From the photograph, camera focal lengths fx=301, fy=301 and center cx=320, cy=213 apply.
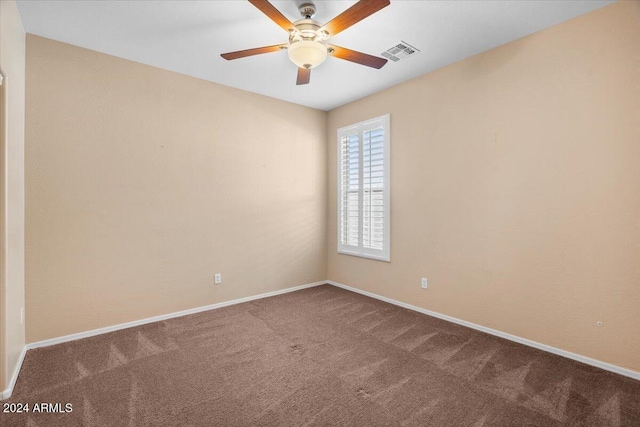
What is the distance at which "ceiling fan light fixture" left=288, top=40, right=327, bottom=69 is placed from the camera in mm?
2230

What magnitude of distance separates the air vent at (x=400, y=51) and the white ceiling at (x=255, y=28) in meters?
0.07

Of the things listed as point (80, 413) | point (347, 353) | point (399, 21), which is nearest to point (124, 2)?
point (399, 21)

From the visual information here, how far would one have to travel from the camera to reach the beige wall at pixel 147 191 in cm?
275

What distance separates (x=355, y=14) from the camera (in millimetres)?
1931

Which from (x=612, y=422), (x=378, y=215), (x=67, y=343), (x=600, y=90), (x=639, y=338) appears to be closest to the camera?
(x=612, y=422)

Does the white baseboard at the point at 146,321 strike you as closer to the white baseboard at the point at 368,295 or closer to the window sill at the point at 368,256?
the white baseboard at the point at 368,295

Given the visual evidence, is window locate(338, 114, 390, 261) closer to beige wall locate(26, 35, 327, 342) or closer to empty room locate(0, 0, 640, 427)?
empty room locate(0, 0, 640, 427)

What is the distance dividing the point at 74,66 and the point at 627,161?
188 inches

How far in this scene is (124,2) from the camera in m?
2.26

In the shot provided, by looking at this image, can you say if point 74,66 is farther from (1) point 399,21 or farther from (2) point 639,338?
(2) point 639,338

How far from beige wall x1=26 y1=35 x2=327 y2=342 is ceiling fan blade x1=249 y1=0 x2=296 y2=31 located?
195 centimetres

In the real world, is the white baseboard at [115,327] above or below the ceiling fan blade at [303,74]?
below

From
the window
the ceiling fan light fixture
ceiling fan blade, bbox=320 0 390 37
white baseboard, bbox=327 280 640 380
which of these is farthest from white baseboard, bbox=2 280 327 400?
ceiling fan blade, bbox=320 0 390 37

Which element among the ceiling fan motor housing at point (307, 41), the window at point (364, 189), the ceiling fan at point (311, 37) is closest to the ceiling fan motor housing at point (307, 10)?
the ceiling fan at point (311, 37)
